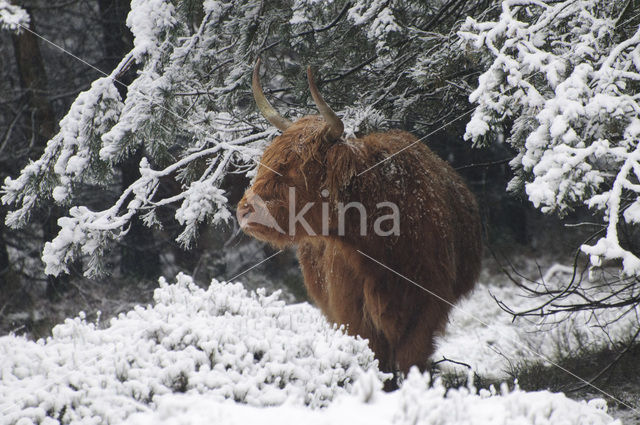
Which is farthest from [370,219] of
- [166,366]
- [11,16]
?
[11,16]

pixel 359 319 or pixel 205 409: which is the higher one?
pixel 359 319

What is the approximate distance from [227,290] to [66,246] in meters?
1.29

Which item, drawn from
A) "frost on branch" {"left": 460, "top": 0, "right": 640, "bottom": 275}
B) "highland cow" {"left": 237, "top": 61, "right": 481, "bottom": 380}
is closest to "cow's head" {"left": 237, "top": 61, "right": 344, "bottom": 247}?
"highland cow" {"left": 237, "top": 61, "right": 481, "bottom": 380}

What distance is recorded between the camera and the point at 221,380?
297 centimetres

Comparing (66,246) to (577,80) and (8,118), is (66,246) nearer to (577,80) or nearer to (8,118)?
(577,80)

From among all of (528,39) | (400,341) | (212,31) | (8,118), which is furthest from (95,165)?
(8,118)

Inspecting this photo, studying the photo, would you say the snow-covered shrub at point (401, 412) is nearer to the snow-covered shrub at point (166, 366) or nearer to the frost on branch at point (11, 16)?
the snow-covered shrub at point (166, 366)

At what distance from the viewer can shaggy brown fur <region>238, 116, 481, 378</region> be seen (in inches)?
157

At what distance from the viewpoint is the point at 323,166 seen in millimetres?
4031

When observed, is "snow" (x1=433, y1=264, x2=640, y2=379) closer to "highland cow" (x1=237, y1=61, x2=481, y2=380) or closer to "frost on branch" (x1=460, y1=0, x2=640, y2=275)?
"highland cow" (x1=237, y1=61, x2=481, y2=380)

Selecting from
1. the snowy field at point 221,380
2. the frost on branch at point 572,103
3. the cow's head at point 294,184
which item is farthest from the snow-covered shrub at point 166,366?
the frost on branch at point 572,103

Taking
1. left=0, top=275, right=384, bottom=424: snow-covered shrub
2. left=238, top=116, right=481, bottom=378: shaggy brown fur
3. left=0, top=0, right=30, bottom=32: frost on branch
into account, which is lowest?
left=0, top=275, right=384, bottom=424: snow-covered shrub

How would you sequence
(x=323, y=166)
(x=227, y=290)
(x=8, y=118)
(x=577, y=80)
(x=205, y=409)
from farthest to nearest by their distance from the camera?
(x=8, y=118)
(x=227, y=290)
(x=323, y=166)
(x=577, y=80)
(x=205, y=409)

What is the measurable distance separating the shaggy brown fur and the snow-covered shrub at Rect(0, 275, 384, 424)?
56 centimetres
